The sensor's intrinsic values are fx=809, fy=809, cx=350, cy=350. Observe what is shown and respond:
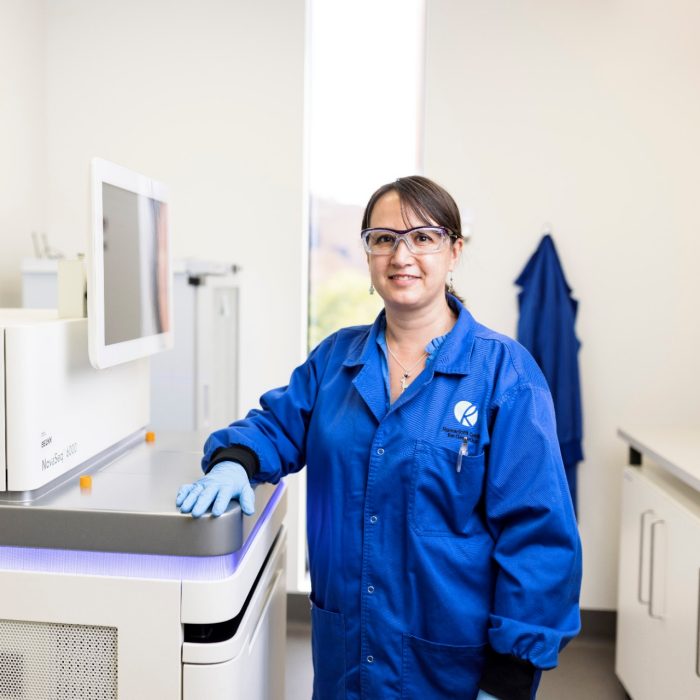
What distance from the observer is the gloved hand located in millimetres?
1229

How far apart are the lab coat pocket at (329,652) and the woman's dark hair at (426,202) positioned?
0.74 m

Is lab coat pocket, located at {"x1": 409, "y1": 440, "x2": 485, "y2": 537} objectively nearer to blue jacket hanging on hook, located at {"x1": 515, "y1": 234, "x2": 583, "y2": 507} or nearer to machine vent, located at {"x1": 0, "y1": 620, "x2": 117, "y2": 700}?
machine vent, located at {"x1": 0, "y1": 620, "x2": 117, "y2": 700}

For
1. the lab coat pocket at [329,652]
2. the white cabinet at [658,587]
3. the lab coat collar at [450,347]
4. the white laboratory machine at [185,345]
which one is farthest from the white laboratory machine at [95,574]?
the white cabinet at [658,587]

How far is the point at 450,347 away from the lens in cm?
145

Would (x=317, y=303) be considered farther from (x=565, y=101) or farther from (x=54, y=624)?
(x=54, y=624)

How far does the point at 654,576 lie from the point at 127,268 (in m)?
1.69

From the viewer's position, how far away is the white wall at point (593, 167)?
2855 mm

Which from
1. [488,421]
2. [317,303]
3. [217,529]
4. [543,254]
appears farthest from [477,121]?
[217,529]

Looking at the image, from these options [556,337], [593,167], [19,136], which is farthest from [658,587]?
[19,136]

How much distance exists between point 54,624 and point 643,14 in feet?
8.87

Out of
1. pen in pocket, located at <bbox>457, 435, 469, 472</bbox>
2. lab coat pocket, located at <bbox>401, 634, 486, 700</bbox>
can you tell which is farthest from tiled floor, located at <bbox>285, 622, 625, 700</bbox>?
pen in pocket, located at <bbox>457, 435, 469, 472</bbox>

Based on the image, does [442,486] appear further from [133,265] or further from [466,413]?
[133,265]

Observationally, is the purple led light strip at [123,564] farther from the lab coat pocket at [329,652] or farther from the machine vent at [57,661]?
the lab coat pocket at [329,652]

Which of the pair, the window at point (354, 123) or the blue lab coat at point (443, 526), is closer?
the blue lab coat at point (443, 526)
